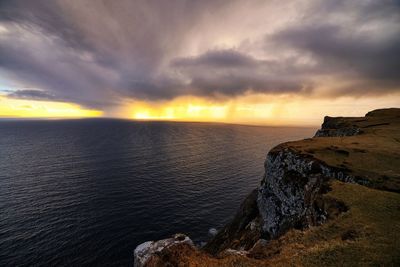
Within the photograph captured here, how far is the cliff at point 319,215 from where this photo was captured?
53.0ft

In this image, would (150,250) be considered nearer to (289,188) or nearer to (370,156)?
(289,188)

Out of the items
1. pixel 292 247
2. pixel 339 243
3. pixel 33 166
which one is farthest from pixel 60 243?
pixel 33 166

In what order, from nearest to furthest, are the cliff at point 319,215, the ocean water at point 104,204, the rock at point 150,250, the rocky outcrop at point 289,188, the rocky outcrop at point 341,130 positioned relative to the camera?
the cliff at point 319,215, the rock at point 150,250, the rocky outcrop at point 289,188, the ocean water at point 104,204, the rocky outcrop at point 341,130

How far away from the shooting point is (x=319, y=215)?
893 inches

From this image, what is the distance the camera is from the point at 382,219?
19.0 m

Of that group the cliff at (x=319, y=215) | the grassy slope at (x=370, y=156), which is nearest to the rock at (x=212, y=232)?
the cliff at (x=319, y=215)

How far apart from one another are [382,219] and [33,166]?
129695 mm

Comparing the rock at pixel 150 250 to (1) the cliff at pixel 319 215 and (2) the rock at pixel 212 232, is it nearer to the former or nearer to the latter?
(1) the cliff at pixel 319 215

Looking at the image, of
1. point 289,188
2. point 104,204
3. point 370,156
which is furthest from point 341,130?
point 104,204

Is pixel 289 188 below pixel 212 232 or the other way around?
the other way around

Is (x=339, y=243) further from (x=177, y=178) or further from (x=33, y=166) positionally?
(x=33, y=166)

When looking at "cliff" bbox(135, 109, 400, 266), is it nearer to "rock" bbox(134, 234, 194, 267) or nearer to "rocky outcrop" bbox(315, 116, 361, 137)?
"rock" bbox(134, 234, 194, 267)

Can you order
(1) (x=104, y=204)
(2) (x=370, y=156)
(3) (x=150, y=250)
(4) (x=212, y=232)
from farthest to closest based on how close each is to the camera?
(1) (x=104, y=204) → (4) (x=212, y=232) → (2) (x=370, y=156) → (3) (x=150, y=250)

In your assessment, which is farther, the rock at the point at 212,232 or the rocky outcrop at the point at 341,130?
the rocky outcrop at the point at 341,130
